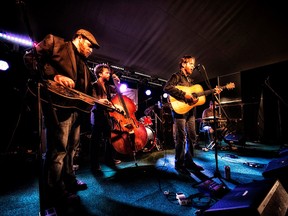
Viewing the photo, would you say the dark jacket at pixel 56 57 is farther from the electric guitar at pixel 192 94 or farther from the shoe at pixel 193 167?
the shoe at pixel 193 167

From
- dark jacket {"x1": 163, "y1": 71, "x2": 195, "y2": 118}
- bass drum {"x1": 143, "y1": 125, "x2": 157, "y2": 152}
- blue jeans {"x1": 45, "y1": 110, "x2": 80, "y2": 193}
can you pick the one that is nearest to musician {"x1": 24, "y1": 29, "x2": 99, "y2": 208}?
blue jeans {"x1": 45, "y1": 110, "x2": 80, "y2": 193}

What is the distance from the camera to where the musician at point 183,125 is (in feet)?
10.8

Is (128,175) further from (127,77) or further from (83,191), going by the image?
(127,77)

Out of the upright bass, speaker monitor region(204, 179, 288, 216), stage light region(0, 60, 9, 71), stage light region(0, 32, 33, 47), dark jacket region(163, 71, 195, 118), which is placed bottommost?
speaker monitor region(204, 179, 288, 216)

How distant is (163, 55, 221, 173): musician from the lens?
10.8 ft

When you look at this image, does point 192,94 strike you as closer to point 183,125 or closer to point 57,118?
point 183,125

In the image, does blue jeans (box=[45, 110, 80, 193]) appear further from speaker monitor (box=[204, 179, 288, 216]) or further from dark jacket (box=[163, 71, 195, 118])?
dark jacket (box=[163, 71, 195, 118])

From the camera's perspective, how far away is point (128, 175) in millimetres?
3104

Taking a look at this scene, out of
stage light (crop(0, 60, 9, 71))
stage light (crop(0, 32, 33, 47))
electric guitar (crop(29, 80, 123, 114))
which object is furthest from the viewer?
stage light (crop(0, 60, 9, 71))

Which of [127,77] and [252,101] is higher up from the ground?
[127,77]

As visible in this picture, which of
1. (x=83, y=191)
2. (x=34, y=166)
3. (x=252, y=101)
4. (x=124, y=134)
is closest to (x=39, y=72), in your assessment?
(x=83, y=191)

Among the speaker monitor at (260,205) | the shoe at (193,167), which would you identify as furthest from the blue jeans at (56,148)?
the shoe at (193,167)

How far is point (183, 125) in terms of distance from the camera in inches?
133

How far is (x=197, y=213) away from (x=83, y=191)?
65.2 inches
